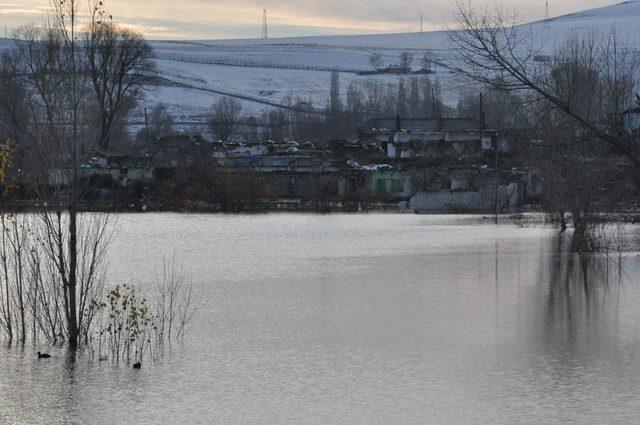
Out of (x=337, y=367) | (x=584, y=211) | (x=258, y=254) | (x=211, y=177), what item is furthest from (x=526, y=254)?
(x=211, y=177)

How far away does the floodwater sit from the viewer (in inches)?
441

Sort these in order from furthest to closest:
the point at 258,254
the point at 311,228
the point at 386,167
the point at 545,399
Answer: the point at 386,167 → the point at 311,228 → the point at 258,254 → the point at 545,399

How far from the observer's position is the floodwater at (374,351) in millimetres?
11195

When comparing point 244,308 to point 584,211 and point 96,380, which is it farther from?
point 584,211

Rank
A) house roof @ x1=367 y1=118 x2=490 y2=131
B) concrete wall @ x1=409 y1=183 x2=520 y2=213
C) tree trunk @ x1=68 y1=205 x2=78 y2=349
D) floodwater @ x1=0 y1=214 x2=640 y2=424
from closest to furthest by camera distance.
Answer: floodwater @ x1=0 y1=214 x2=640 y2=424 → tree trunk @ x1=68 y1=205 x2=78 y2=349 → concrete wall @ x1=409 y1=183 x2=520 y2=213 → house roof @ x1=367 y1=118 x2=490 y2=131

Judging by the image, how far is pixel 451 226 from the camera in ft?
126

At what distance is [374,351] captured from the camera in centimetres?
1398

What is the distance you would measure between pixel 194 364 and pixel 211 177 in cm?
3990

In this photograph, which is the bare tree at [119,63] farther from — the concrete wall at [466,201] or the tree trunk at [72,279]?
the tree trunk at [72,279]

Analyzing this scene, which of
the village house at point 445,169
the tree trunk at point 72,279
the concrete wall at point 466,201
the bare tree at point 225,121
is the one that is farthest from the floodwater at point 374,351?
the bare tree at point 225,121

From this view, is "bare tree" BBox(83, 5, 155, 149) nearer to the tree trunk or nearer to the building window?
the building window

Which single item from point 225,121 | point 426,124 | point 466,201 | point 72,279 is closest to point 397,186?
point 466,201

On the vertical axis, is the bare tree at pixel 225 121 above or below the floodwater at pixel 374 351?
above

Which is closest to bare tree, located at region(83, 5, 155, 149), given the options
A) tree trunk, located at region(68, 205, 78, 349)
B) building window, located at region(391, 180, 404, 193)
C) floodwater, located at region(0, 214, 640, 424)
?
building window, located at region(391, 180, 404, 193)
